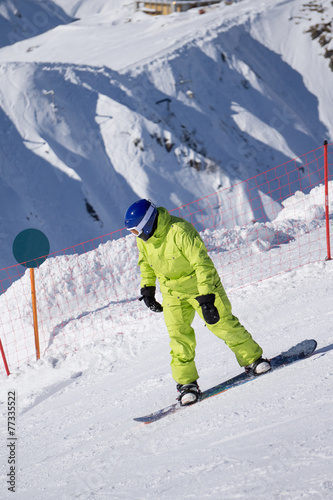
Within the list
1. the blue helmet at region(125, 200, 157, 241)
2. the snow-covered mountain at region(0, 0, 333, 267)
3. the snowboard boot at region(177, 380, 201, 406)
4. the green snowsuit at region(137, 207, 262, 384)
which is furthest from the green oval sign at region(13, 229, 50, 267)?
the snow-covered mountain at region(0, 0, 333, 267)

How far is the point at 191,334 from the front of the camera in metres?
4.32

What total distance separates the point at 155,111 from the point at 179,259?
20.2 meters

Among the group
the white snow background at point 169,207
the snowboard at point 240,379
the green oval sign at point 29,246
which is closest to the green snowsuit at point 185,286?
the snowboard at point 240,379

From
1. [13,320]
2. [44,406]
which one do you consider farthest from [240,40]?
[44,406]

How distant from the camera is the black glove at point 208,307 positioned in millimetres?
3871

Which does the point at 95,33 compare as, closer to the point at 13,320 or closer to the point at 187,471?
the point at 13,320

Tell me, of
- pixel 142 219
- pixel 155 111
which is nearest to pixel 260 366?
pixel 142 219

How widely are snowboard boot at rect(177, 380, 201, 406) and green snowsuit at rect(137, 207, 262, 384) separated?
0.05m

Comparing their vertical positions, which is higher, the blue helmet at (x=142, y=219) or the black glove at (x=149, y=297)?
the blue helmet at (x=142, y=219)

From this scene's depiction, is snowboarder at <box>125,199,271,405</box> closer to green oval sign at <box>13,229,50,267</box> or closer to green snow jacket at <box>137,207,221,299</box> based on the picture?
green snow jacket at <box>137,207,221,299</box>

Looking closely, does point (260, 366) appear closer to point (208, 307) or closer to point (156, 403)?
point (208, 307)

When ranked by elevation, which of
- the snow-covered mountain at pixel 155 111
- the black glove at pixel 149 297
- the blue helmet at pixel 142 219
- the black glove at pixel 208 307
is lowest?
the snow-covered mountain at pixel 155 111

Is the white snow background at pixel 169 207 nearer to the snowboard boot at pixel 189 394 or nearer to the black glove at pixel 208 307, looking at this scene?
the snowboard boot at pixel 189 394

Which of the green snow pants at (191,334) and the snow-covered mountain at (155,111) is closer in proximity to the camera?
the green snow pants at (191,334)
